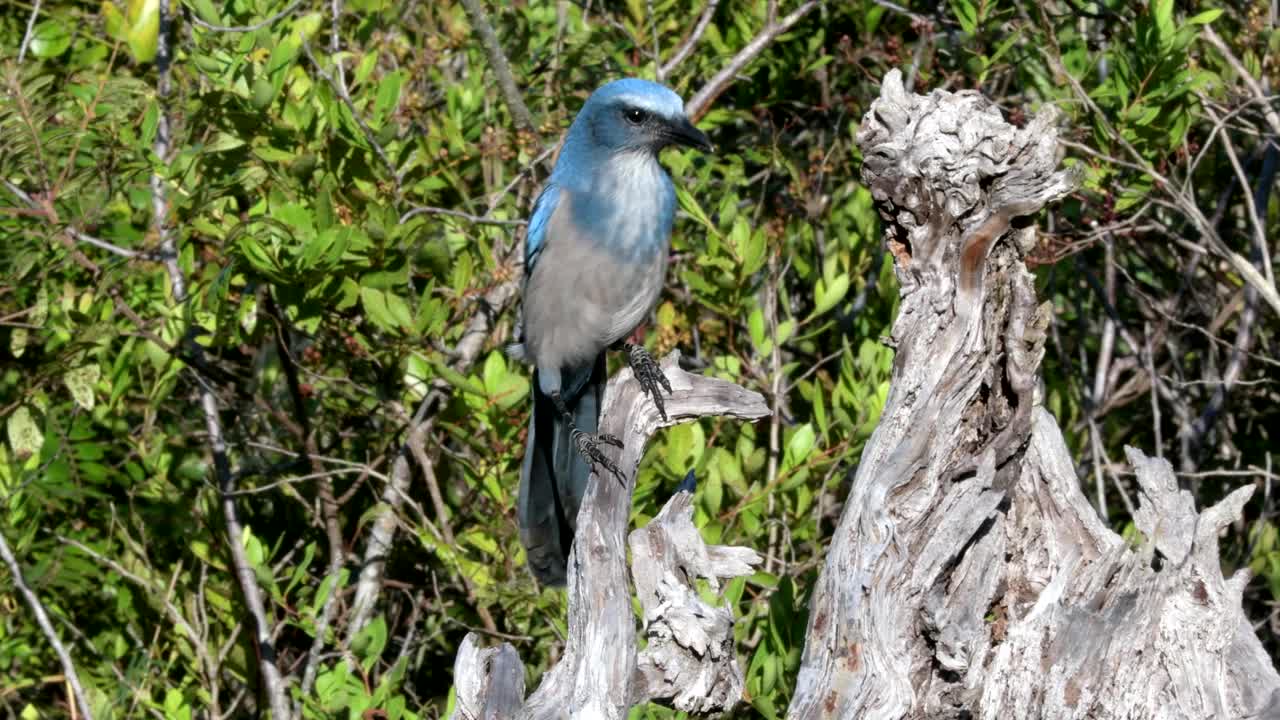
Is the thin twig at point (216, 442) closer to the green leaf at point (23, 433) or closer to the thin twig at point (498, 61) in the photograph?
the green leaf at point (23, 433)

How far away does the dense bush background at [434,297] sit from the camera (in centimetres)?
483

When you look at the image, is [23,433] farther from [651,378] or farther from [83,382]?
[651,378]

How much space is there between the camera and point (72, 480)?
5348mm

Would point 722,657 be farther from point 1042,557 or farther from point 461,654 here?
point 1042,557

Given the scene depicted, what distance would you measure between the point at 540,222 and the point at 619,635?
183cm

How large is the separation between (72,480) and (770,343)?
8.40ft

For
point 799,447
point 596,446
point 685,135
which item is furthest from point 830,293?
point 596,446

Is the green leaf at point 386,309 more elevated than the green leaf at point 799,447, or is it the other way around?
the green leaf at point 386,309

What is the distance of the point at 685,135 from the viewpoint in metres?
4.66

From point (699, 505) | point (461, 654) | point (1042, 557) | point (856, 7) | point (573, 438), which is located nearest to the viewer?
point (461, 654)

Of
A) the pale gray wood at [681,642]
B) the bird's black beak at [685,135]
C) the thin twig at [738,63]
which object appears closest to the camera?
the pale gray wood at [681,642]

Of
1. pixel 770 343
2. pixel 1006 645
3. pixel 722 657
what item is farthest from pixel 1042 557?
pixel 770 343

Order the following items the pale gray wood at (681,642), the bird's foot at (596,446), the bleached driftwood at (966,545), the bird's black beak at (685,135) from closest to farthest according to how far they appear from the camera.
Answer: the bleached driftwood at (966,545) < the pale gray wood at (681,642) < the bird's foot at (596,446) < the bird's black beak at (685,135)

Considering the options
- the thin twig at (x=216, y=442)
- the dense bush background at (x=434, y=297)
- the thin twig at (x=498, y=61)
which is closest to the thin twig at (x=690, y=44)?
the dense bush background at (x=434, y=297)
